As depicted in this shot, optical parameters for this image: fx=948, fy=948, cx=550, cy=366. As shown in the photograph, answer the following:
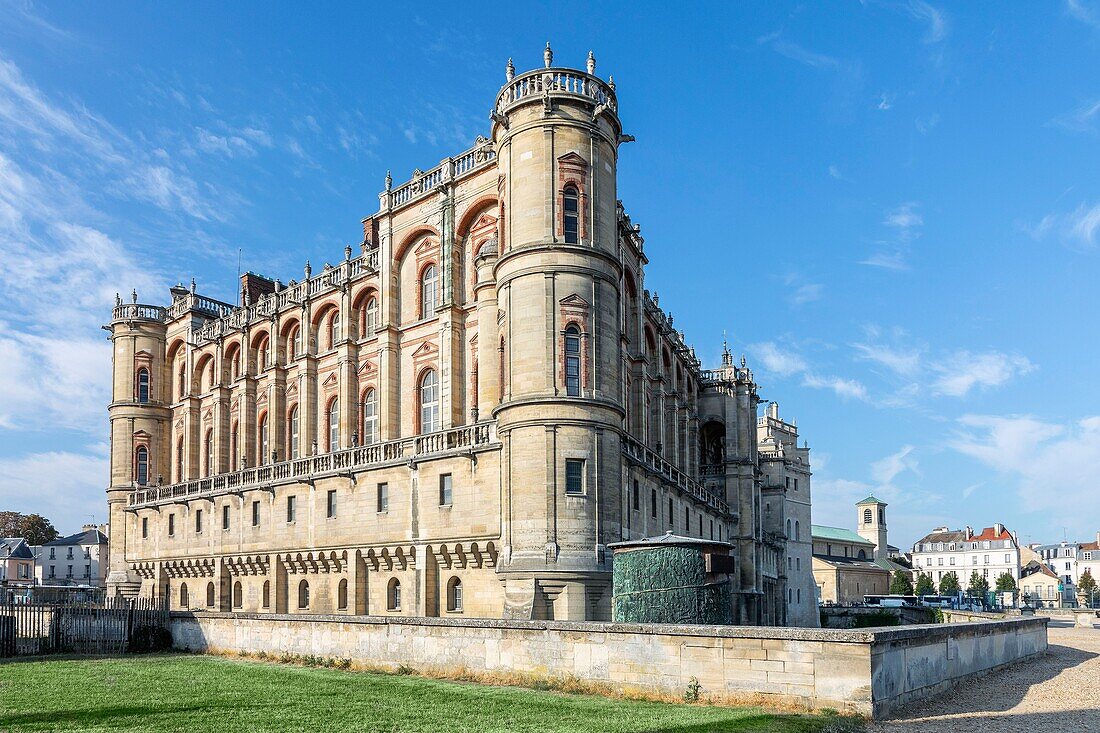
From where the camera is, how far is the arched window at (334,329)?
49.5 meters

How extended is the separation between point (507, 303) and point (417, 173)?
13.8 metres

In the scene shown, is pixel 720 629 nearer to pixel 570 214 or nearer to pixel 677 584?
pixel 677 584

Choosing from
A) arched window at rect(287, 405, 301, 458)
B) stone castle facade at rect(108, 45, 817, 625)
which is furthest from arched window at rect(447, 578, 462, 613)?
arched window at rect(287, 405, 301, 458)

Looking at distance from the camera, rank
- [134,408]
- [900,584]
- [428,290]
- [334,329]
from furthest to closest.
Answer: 1. [900,584]
2. [134,408]
3. [334,329]
4. [428,290]

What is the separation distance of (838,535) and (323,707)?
12811cm

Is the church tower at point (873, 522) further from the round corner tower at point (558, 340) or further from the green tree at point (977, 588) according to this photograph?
the round corner tower at point (558, 340)

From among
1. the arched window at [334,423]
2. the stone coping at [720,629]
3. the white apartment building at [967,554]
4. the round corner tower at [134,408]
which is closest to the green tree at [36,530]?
the round corner tower at [134,408]

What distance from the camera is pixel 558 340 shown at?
33031 millimetres

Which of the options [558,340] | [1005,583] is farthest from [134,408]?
[1005,583]

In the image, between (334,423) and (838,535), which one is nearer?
(334,423)

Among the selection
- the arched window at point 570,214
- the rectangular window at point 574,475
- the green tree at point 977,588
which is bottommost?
the green tree at point 977,588

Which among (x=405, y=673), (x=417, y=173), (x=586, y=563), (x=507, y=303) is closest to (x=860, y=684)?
(x=405, y=673)

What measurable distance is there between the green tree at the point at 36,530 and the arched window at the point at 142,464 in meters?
81.8

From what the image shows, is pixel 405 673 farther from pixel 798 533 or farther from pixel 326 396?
pixel 798 533
